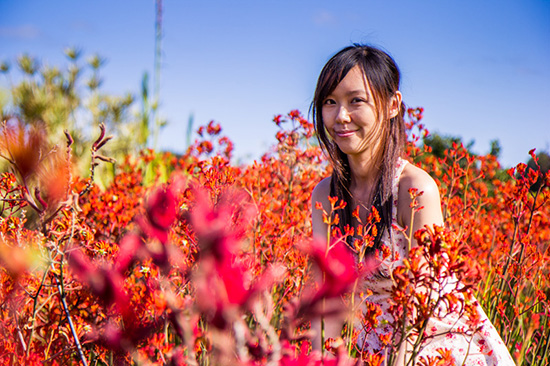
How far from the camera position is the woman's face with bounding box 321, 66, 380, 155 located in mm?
1851

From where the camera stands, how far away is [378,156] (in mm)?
2074

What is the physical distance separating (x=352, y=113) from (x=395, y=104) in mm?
313

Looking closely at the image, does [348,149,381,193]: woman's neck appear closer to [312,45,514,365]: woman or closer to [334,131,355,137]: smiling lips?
[312,45,514,365]: woman

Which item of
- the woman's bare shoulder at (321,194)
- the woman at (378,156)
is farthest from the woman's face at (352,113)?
the woman's bare shoulder at (321,194)

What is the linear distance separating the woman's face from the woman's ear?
158 millimetres

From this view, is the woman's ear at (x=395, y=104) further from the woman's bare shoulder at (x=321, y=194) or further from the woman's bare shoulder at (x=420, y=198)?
the woman's bare shoulder at (x=321, y=194)

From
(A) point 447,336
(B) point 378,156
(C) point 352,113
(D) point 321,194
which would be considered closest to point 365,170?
(B) point 378,156

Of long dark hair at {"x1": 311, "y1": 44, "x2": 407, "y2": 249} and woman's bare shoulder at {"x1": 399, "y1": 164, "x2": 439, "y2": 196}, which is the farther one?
long dark hair at {"x1": 311, "y1": 44, "x2": 407, "y2": 249}

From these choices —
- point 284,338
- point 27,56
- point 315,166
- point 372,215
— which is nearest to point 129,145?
point 27,56

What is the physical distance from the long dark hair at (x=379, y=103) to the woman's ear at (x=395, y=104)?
0.02 metres

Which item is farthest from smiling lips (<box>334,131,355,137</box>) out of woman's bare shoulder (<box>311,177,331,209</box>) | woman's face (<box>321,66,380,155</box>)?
woman's bare shoulder (<box>311,177,331,209</box>)

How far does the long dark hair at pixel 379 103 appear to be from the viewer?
1.89m

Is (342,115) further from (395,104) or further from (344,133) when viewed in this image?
(395,104)

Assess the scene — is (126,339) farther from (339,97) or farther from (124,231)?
(124,231)
